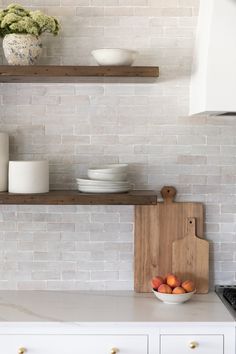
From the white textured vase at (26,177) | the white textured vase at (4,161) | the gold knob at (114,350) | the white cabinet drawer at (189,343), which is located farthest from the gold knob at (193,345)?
the white textured vase at (4,161)

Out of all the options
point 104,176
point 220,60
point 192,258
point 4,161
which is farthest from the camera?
point 192,258

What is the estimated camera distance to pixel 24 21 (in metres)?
2.58

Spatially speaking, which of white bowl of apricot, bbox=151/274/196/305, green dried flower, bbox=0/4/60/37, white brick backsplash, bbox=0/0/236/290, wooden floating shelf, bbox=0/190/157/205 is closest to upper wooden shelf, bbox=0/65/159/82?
green dried flower, bbox=0/4/60/37

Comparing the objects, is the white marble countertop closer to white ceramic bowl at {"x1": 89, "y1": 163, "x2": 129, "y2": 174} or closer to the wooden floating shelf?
the wooden floating shelf

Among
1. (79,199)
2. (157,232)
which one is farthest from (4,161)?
(157,232)

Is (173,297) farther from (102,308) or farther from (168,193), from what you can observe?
(168,193)

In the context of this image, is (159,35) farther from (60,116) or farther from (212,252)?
(212,252)

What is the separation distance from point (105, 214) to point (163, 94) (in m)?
0.66

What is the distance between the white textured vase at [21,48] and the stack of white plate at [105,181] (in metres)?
0.58

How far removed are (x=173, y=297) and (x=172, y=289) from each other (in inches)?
2.2

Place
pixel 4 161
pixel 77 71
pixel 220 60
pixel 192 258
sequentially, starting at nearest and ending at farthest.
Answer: pixel 220 60 → pixel 77 71 → pixel 4 161 → pixel 192 258

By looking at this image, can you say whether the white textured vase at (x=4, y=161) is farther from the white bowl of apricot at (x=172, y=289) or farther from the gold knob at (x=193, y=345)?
the gold knob at (x=193, y=345)

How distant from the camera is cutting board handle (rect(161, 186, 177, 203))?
2877 mm

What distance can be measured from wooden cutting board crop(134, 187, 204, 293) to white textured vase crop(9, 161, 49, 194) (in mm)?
525
